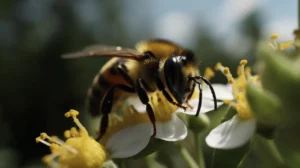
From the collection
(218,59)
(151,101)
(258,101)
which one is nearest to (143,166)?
(151,101)

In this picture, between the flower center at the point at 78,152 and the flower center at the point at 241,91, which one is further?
the flower center at the point at 78,152

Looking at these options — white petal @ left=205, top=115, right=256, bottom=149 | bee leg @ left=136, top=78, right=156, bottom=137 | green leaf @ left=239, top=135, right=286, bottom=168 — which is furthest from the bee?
green leaf @ left=239, top=135, right=286, bottom=168

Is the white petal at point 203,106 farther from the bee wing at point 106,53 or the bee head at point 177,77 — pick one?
the bee wing at point 106,53

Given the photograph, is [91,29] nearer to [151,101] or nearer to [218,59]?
[218,59]

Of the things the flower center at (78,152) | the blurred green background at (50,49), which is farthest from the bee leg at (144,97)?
the blurred green background at (50,49)

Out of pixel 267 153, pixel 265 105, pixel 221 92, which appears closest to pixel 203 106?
pixel 221 92
